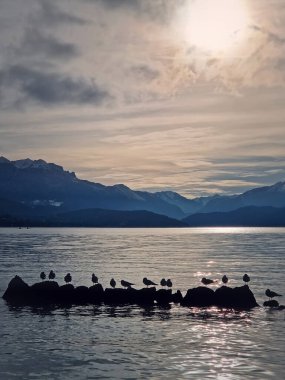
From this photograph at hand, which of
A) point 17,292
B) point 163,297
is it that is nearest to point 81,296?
point 17,292

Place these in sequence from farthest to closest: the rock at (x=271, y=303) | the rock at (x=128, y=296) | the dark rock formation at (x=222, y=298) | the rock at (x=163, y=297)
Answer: the rock at (x=128, y=296) → the rock at (x=163, y=297) → the dark rock formation at (x=222, y=298) → the rock at (x=271, y=303)

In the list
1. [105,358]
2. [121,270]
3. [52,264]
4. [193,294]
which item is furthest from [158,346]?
[52,264]

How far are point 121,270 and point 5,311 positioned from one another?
43638mm

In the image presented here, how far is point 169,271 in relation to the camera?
9312cm

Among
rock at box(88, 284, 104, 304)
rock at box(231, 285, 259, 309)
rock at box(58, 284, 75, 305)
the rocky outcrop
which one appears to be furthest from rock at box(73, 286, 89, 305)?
rock at box(231, 285, 259, 309)

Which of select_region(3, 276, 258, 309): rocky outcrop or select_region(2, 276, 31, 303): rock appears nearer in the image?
select_region(3, 276, 258, 309): rocky outcrop

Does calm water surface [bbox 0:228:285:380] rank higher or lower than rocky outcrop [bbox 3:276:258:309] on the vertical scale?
lower

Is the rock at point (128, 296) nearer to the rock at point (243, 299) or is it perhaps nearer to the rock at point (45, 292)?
the rock at point (45, 292)

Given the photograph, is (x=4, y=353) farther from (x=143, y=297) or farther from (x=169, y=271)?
(x=169, y=271)

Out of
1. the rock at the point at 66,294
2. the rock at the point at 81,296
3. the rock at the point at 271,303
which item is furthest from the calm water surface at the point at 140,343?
the rock at the point at 66,294

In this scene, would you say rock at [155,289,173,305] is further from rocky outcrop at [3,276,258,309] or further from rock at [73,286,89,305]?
rock at [73,286,89,305]

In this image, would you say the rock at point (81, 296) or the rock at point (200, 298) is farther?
the rock at point (81, 296)

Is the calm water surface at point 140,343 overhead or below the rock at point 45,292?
below

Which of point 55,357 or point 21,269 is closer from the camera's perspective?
point 55,357
